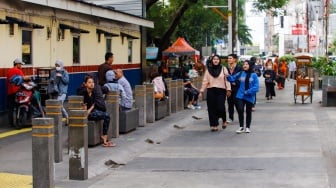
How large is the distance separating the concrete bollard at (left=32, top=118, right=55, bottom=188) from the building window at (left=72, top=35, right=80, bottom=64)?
1428 cm

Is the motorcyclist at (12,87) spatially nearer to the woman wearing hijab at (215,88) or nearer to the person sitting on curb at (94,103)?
the person sitting on curb at (94,103)

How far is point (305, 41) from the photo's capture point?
213ft

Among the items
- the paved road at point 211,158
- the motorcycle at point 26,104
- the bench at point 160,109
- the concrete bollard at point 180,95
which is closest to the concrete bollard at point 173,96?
the concrete bollard at point 180,95

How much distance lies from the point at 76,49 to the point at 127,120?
26.3ft

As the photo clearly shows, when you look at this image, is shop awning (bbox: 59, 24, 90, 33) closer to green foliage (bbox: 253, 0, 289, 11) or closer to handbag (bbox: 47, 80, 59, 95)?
handbag (bbox: 47, 80, 59, 95)

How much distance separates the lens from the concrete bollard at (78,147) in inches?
377

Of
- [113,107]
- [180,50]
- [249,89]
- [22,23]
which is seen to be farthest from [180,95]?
[180,50]

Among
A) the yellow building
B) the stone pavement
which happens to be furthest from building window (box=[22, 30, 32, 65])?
the stone pavement

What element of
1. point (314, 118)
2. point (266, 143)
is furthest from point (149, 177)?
point (314, 118)

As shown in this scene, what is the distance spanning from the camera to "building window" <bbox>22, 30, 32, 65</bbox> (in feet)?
59.2

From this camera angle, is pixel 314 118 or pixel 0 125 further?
pixel 314 118

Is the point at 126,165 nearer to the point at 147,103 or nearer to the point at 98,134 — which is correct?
the point at 98,134

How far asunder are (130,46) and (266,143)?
60.0 ft

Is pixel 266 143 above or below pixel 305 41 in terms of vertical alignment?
below
